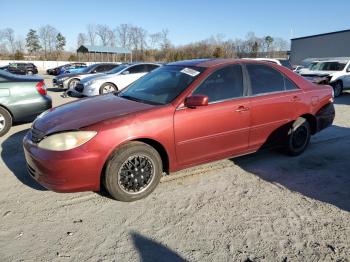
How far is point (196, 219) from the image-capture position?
3465 millimetres

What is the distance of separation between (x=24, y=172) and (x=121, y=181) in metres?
1.77

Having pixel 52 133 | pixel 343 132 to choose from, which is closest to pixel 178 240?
pixel 52 133

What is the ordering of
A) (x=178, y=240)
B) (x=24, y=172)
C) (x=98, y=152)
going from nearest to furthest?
(x=178, y=240)
(x=98, y=152)
(x=24, y=172)

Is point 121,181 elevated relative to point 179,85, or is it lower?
lower

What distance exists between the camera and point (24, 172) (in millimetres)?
4680

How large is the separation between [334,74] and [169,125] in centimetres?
1258

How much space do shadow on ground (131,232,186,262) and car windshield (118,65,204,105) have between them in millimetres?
1699

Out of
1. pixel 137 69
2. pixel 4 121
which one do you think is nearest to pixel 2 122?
pixel 4 121

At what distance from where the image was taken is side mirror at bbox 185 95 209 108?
3959 mm

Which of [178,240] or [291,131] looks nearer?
[178,240]

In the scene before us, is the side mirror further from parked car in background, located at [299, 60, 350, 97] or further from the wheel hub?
parked car in background, located at [299, 60, 350, 97]

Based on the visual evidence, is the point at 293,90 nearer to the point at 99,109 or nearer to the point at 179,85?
the point at 179,85

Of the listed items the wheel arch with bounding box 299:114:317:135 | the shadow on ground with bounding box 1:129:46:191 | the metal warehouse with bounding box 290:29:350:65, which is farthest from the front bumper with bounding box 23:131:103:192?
the metal warehouse with bounding box 290:29:350:65

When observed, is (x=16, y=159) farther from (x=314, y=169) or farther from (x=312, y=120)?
(x=312, y=120)
